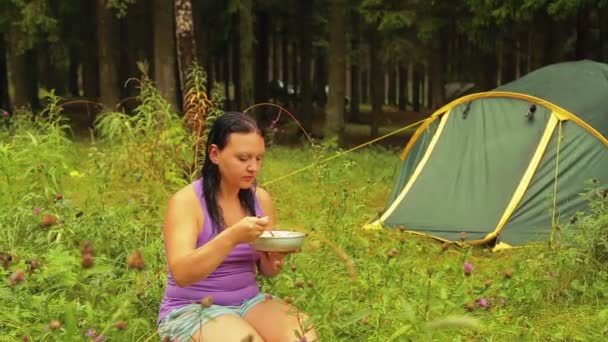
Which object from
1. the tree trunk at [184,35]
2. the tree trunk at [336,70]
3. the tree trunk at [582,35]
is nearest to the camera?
the tree trunk at [184,35]

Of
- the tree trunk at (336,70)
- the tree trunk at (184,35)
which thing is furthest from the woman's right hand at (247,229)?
the tree trunk at (336,70)

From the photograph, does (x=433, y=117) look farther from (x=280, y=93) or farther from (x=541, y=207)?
(x=280, y=93)

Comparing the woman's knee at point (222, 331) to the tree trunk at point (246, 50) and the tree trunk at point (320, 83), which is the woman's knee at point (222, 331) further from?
the tree trunk at point (320, 83)

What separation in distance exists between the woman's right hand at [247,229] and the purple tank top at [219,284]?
359mm

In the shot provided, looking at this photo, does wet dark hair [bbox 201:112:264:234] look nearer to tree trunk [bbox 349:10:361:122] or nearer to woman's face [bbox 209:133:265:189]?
woman's face [bbox 209:133:265:189]

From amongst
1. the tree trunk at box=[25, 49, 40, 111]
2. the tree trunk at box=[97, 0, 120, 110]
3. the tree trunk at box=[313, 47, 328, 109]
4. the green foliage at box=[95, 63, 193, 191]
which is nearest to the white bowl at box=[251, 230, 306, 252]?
the green foliage at box=[95, 63, 193, 191]

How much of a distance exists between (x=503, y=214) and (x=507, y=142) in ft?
2.26

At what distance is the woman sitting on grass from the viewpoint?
290cm

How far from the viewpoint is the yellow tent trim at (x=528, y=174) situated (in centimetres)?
699

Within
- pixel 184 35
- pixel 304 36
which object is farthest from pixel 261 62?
pixel 184 35

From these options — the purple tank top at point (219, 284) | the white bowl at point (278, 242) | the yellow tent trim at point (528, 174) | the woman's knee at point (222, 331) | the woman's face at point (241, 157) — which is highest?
the woman's face at point (241, 157)

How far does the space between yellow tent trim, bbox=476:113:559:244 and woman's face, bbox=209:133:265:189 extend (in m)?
4.18

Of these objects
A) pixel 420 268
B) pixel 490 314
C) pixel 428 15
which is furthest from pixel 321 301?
pixel 428 15

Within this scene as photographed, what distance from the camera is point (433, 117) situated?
7.80 metres
